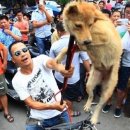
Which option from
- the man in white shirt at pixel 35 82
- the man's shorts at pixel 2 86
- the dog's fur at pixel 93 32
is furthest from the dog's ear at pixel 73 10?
the man's shorts at pixel 2 86

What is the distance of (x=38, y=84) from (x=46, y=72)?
0.16 m

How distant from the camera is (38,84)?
10.6 ft

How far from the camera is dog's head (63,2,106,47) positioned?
1968mm

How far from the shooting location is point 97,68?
2.40 metres

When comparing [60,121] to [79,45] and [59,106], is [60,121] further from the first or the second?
[79,45]

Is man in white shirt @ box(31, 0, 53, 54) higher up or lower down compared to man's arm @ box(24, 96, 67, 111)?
lower down

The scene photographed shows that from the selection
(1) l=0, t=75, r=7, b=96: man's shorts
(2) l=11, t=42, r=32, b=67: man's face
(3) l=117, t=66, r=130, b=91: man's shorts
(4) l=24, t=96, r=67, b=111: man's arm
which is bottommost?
(1) l=0, t=75, r=7, b=96: man's shorts

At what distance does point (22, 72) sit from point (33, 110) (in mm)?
466

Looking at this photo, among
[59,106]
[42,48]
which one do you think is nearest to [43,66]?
[59,106]

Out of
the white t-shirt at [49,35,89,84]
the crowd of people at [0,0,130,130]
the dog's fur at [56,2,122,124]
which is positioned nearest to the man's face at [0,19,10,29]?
the crowd of people at [0,0,130,130]

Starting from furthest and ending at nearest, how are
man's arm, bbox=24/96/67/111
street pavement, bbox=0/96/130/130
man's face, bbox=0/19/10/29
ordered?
man's face, bbox=0/19/10/29
street pavement, bbox=0/96/130/130
man's arm, bbox=24/96/67/111

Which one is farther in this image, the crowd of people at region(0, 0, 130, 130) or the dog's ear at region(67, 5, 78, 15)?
the crowd of people at region(0, 0, 130, 130)

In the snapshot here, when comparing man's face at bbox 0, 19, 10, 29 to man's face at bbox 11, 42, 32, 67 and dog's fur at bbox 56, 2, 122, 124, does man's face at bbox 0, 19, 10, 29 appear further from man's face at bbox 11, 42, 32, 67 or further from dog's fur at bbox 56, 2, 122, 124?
dog's fur at bbox 56, 2, 122, 124

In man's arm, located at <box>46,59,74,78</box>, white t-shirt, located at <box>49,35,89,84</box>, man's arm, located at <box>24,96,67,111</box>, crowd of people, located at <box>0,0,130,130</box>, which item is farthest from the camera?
white t-shirt, located at <box>49,35,89,84</box>
